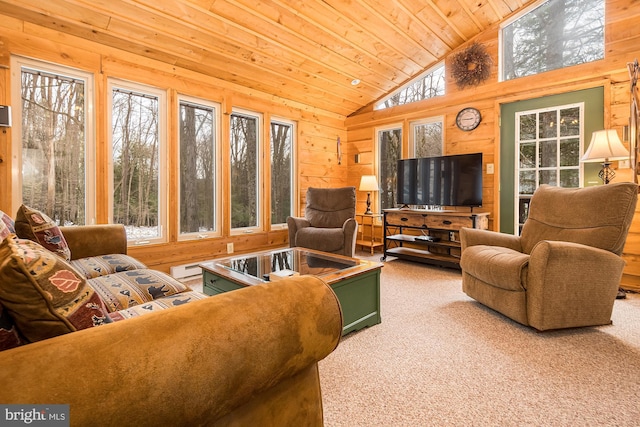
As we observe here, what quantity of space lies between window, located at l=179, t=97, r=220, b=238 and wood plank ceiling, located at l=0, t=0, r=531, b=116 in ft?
1.63

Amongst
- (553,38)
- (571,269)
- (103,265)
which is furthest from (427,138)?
(103,265)

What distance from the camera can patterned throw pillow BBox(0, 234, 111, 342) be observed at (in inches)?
25.9

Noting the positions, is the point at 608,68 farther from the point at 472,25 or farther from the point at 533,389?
the point at 533,389

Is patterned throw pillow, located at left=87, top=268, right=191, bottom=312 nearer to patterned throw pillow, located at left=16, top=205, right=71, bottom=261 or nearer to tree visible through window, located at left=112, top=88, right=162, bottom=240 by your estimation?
patterned throw pillow, located at left=16, top=205, right=71, bottom=261

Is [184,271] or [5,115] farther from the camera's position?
[184,271]

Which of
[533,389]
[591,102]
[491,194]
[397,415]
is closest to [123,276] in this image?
[397,415]

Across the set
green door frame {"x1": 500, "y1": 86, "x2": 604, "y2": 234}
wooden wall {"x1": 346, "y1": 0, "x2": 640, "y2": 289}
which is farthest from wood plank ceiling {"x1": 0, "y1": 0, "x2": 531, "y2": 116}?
green door frame {"x1": 500, "y1": 86, "x2": 604, "y2": 234}

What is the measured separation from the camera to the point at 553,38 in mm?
3600

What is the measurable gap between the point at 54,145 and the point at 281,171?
8.41ft

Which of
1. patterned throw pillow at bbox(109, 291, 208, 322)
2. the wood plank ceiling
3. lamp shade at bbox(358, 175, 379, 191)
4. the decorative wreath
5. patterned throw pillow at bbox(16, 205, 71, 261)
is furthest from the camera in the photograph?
lamp shade at bbox(358, 175, 379, 191)

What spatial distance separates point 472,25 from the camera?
12.8 ft

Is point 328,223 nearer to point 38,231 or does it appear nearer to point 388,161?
point 388,161

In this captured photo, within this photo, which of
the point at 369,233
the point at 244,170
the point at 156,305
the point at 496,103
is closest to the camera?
the point at 156,305

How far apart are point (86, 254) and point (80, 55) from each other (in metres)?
1.84
